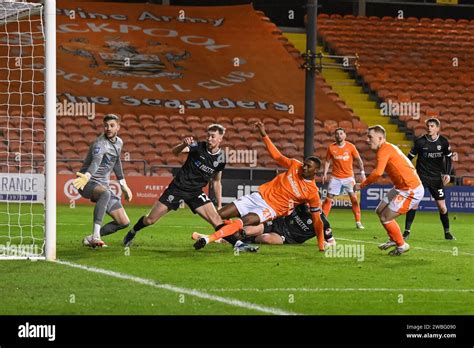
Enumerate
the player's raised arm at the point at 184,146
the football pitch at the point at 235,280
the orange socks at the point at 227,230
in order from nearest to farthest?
the football pitch at the point at 235,280
the orange socks at the point at 227,230
the player's raised arm at the point at 184,146

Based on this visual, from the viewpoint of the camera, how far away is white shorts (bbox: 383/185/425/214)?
14.9m

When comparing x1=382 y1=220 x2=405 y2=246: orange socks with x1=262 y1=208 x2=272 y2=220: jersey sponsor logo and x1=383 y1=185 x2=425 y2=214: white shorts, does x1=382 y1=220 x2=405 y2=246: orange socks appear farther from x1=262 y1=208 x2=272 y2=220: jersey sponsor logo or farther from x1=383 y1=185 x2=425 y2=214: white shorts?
x1=262 y1=208 x2=272 y2=220: jersey sponsor logo

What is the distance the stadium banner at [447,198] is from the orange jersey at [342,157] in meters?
7.41

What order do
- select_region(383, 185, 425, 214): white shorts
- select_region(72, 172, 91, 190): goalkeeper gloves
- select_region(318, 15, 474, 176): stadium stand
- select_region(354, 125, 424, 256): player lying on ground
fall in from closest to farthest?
select_region(72, 172, 91, 190): goalkeeper gloves < select_region(354, 125, 424, 256): player lying on ground < select_region(383, 185, 425, 214): white shorts < select_region(318, 15, 474, 176): stadium stand

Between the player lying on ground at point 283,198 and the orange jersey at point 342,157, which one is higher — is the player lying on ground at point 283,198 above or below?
below

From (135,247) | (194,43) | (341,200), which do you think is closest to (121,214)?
(135,247)

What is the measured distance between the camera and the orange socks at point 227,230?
14.4 metres

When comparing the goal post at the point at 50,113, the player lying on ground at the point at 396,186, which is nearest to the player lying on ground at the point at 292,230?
the player lying on ground at the point at 396,186

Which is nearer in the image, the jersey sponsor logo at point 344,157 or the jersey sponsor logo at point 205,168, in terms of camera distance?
the jersey sponsor logo at point 205,168

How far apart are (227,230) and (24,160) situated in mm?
14445

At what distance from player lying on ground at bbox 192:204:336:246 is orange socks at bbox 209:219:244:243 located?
1797mm

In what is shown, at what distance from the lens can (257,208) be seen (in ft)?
49.6

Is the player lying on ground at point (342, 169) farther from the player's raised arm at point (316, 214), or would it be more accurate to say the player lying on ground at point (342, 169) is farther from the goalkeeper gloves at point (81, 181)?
the goalkeeper gloves at point (81, 181)

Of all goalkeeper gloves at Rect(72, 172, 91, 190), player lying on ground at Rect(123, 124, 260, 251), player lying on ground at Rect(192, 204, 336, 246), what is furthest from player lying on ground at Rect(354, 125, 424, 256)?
goalkeeper gloves at Rect(72, 172, 91, 190)
